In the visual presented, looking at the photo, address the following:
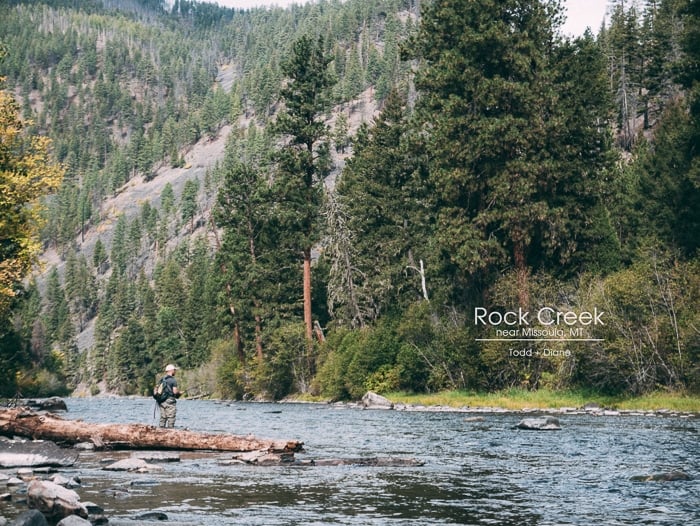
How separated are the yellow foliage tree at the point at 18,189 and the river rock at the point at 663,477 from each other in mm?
23695

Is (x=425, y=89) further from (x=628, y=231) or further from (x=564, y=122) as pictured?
(x=628, y=231)

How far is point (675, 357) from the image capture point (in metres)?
39.2

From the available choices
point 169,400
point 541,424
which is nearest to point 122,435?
point 169,400

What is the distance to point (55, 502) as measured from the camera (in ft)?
40.3

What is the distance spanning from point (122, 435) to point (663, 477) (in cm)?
1353

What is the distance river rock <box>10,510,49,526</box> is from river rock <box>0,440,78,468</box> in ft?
25.4

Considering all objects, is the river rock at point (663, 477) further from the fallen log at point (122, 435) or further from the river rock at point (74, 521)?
the river rock at point (74, 521)

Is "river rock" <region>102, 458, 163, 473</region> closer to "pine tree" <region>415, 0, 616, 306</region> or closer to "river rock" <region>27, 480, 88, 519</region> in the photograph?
"river rock" <region>27, 480, 88, 519</region>

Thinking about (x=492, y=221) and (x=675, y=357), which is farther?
(x=492, y=221)

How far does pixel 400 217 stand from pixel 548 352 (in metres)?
25.6

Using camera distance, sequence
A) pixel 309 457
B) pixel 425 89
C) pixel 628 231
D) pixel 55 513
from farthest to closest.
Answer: pixel 628 231 → pixel 425 89 → pixel 309 457 → pixel 55 513

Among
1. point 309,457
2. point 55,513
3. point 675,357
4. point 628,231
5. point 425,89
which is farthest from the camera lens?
point 628,231

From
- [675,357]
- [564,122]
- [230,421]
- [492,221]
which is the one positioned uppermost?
[564,122]

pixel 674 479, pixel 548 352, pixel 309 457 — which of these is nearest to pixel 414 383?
pixel 548 352
